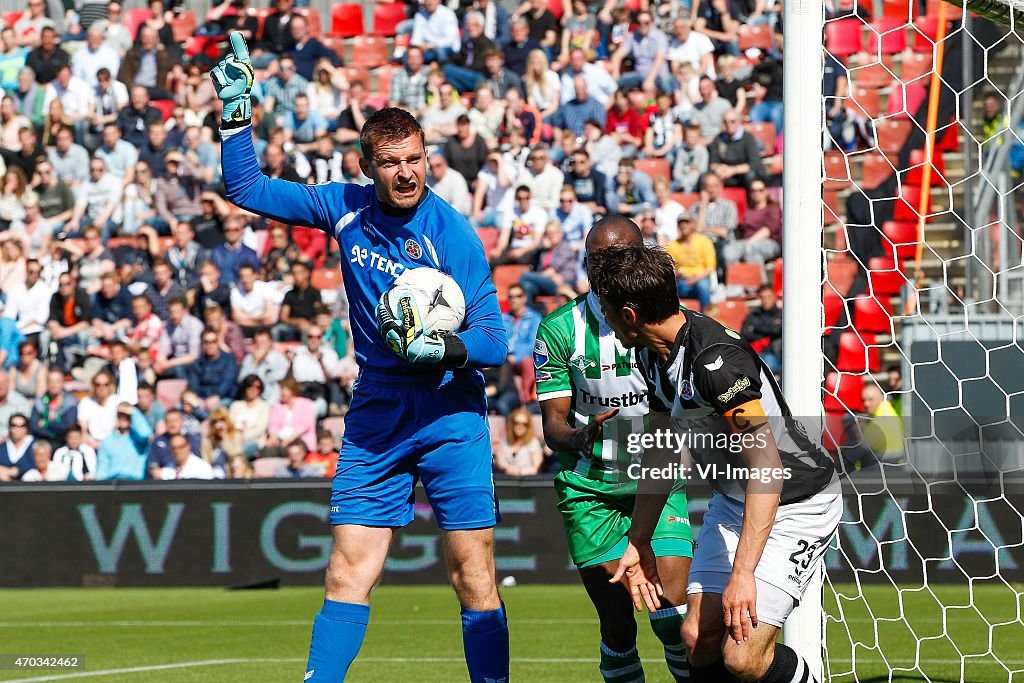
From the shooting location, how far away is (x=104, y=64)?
740 inches

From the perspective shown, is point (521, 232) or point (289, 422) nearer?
point (289, 422)

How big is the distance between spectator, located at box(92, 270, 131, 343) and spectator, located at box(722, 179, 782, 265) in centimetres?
663

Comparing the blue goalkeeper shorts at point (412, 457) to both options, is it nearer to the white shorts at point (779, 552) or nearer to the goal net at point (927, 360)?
the white shorts at point (779, 552)

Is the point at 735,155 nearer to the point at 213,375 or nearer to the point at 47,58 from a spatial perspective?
the point at 213,375

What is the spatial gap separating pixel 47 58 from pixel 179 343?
18.9 feet

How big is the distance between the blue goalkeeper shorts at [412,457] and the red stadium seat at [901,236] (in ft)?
27.1

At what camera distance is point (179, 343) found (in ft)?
50.8

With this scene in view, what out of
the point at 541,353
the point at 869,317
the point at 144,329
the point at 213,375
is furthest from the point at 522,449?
the point at 541,353

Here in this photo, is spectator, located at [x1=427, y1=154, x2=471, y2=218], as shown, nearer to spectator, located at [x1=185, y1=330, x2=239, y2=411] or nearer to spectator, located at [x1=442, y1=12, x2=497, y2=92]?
spectator, located at [x1=442, y1=12, x2=497, y2=92]

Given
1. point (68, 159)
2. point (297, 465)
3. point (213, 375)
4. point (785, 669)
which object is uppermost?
point (68, 159)

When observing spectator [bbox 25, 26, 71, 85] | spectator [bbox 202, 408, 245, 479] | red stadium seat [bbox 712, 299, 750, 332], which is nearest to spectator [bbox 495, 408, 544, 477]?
red stadium seat [bbox 712, 299, 750, 332]

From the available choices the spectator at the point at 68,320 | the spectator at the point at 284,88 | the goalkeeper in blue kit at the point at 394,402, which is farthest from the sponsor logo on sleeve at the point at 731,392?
the spectator at the point at 284,88

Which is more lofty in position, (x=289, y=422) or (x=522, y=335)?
(x=522, y=335)

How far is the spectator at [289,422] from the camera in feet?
46.8
